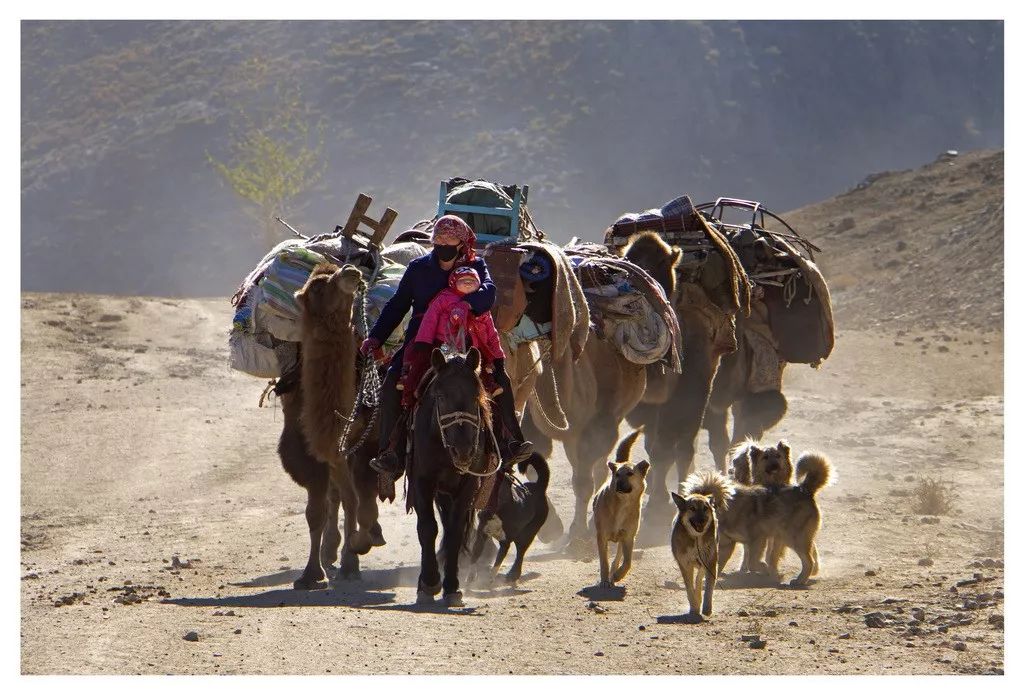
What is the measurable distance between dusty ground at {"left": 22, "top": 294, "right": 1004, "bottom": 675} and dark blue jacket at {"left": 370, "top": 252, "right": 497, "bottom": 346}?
1.85 meters

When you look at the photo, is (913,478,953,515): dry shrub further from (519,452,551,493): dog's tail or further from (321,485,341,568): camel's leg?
(321,485,341,568): camel's leg

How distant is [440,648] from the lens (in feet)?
25.2

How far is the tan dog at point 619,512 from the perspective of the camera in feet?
33.6

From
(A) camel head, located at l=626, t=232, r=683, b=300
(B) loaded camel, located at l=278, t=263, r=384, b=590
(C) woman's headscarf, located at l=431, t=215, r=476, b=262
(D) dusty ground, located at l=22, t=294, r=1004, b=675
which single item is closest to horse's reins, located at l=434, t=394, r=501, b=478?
(D) dusty ground, located at l=22, t=294, r=1004, b=675

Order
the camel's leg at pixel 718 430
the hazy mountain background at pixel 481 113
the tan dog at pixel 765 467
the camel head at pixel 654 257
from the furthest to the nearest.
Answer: the hazy mountain background at pixel 481 113
the camel's leg at pixel 718 430
the camel head at pixel 654 257
the tan dog at pixel 765 467

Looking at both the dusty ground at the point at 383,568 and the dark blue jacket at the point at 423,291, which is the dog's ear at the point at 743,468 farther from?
the dark blue jacket at the point at 423,291

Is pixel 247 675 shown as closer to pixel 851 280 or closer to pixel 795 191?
pixel 851 280

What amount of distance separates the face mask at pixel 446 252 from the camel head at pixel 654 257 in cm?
411

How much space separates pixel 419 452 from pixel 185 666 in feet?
8.01

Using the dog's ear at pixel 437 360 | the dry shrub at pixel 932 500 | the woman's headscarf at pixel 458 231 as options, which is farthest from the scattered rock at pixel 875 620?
the dry shrub at pixel 932 500

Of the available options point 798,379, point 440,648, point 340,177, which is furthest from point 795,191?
point 440,648

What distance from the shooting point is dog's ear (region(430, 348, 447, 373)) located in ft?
29.7

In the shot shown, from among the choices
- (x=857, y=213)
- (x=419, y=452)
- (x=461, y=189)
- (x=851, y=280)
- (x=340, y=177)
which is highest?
(x=340, y=177)

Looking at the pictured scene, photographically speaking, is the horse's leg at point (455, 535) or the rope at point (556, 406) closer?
the horse's leg at point (455, 535)
